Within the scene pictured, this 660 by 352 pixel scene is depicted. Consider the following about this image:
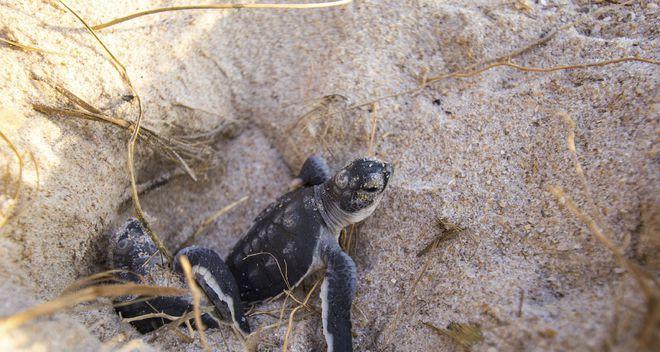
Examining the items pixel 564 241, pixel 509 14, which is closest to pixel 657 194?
pixel 564 241

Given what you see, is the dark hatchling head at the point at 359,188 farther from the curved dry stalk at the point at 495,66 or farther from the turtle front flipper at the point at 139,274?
the turtle front flipper at the point at 139,274

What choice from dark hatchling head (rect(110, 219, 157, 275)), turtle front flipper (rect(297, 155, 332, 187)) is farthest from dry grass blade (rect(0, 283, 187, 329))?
turtle front flipper (rect(297, 155, 332, 187))

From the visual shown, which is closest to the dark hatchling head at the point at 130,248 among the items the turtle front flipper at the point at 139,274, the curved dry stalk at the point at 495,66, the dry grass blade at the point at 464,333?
the turtle front flipper at the point at 139,274

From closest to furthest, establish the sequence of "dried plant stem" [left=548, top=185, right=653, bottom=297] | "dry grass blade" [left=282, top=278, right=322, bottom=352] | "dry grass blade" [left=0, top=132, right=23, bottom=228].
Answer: "dried plant stem" [left=548, top=185, right=653, bottom=297] → "dry grass blade" [left=0, top=132, right=23, bottom=228] → "dry grass blade" [left=282, top=278, right=322, bottom=352]

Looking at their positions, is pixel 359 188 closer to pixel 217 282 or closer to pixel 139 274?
pixel 217 282

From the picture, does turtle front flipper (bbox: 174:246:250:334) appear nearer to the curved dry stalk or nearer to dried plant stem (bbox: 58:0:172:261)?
dried plant stem (bbox: 58:0:172:261)

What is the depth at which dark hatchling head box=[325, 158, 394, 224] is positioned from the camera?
1533mm

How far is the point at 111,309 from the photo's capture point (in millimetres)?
1427

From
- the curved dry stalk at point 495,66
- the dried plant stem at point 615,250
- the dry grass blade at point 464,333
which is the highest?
the curved dry stalk at point 495,66

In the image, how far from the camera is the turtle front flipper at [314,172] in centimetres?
179

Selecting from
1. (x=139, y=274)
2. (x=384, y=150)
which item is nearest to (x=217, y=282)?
(x=139, y=274)

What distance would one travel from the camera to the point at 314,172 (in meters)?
1.80

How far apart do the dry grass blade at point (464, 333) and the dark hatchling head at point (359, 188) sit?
527 mm

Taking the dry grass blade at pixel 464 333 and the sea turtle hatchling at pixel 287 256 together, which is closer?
the dry grass blade at pixel 464 333
